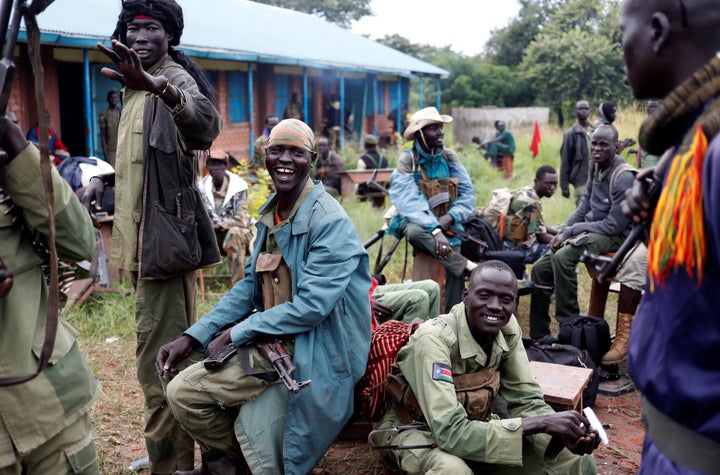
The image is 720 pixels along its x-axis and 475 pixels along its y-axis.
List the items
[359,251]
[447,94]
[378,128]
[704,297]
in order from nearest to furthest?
[704,297]
[359,251]
[378,128]
[447,94]

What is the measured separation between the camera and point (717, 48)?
1.50 meters

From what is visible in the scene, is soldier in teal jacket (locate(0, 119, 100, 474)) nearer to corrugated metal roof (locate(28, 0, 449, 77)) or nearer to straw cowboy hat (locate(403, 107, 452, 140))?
straw cowboy hat (locate(403, 107, 452, 140))

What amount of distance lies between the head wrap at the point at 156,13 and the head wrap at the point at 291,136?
2.18 feet

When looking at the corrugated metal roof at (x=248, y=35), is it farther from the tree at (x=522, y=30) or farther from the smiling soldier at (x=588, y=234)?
the tree at (x=522, y=30)

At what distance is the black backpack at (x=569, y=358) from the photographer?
4.72 metres

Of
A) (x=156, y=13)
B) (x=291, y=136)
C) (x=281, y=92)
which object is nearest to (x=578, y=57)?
(x=281, y=92)

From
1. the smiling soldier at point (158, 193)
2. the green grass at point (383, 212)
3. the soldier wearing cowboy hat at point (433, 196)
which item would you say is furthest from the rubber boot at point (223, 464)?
the soldier wearing cowboy hat at point (433, 196)

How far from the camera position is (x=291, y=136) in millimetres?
3520

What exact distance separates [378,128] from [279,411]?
19276mm

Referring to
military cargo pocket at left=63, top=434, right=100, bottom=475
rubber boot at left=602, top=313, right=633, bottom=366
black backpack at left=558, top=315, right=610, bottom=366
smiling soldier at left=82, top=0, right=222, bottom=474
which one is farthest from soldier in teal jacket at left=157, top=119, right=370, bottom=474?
rubber boot at left=602, top=313, right=633, bottom=366

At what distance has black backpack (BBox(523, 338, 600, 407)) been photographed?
4715mm

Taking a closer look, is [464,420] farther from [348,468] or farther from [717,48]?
[717,48]

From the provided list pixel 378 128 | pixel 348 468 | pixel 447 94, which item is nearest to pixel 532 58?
pixel 447 94

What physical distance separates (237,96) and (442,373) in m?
13.8
